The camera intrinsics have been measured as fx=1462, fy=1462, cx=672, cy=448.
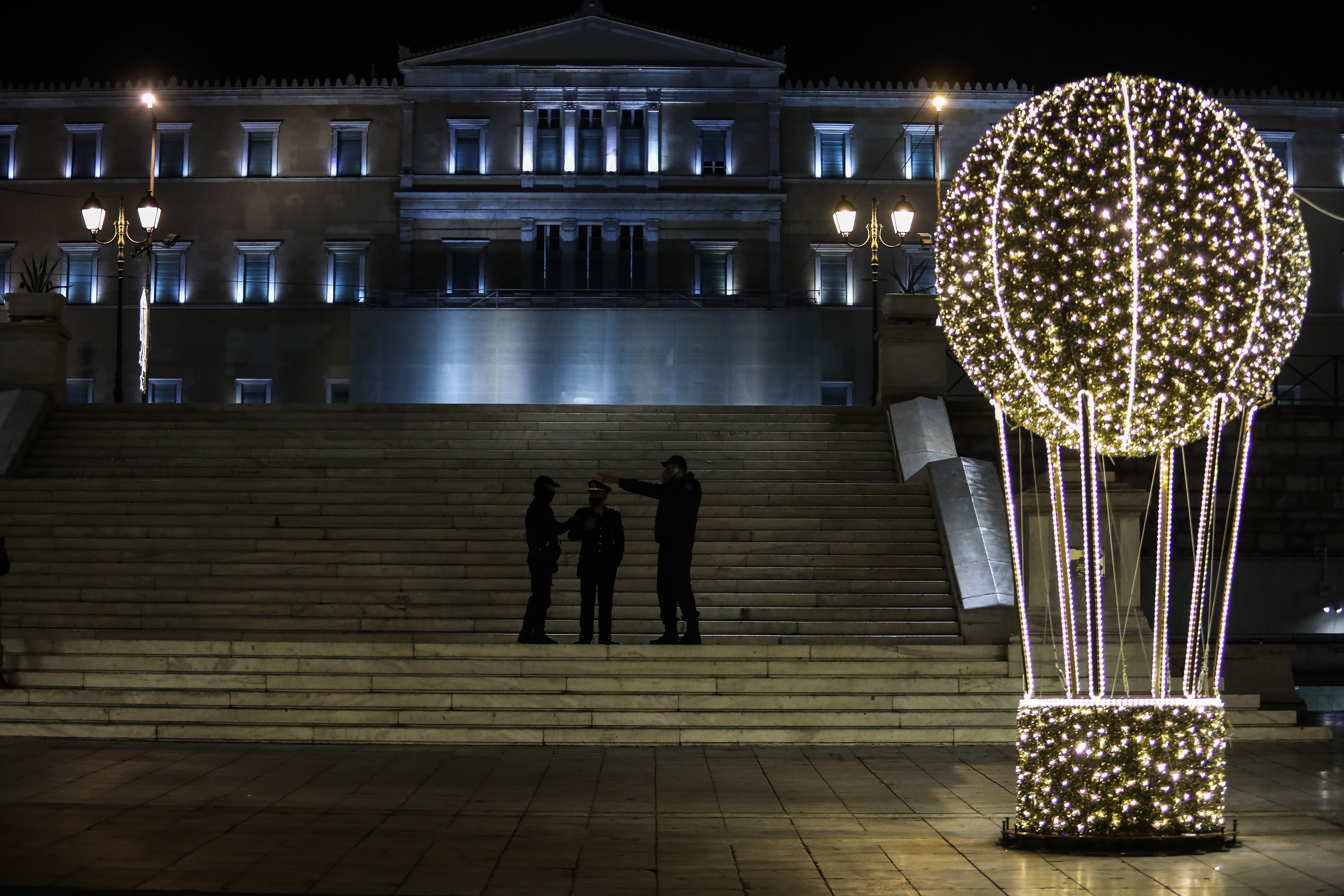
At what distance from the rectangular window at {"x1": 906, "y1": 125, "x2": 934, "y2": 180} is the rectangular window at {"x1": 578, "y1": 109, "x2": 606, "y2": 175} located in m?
8.91

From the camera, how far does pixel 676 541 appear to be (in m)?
12.9

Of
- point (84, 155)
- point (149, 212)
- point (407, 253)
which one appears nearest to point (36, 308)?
point (149, 212)

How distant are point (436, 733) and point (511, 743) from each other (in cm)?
63

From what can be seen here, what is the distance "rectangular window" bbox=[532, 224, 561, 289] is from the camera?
41156 mm

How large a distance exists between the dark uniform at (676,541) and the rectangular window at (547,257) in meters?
28.6

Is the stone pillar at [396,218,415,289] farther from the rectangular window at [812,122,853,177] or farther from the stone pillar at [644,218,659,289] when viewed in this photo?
the rectangular window at [812,122,853,177]

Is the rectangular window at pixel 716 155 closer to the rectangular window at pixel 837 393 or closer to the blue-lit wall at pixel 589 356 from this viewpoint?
the rectangular window at pixel 837 393

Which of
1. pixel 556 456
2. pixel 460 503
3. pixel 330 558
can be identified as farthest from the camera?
pixel 556 456

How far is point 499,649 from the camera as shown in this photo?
12.9 metres

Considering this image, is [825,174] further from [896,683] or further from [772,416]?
[896,683]

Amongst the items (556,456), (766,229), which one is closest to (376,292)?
(766,229)

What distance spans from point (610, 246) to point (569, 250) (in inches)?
45.7

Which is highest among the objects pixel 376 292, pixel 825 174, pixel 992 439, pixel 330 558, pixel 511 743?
pixel 825 174

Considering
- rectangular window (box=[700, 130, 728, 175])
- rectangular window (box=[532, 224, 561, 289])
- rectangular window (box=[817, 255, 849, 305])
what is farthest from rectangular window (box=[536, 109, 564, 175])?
rectangular window (box=[817, 255, 849, 305])
